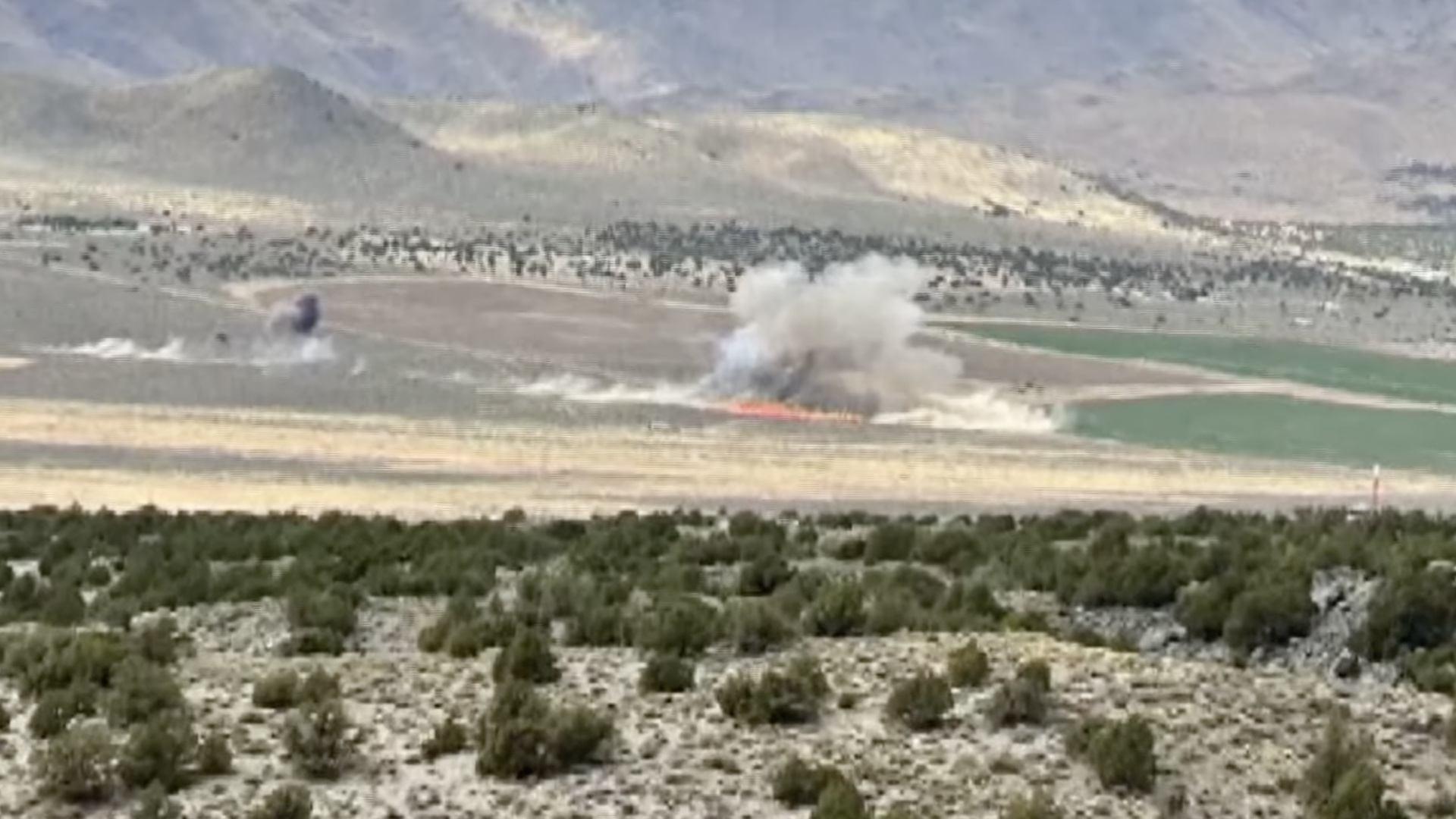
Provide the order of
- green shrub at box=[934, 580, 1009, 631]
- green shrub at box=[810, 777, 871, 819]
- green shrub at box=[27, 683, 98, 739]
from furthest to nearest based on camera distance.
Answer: green shrub at box=[934, 580, 1009, 631] → green shrub at box=[27, 683, 98, 739] → green shrub at box=[810, 777, 871, 819]

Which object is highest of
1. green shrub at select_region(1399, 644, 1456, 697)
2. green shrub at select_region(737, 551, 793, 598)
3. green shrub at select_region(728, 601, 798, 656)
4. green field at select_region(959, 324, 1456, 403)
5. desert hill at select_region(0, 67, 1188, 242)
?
desert hill at select_region(0, 67, 1188, 242)

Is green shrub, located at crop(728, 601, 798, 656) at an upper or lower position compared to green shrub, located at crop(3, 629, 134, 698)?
upper

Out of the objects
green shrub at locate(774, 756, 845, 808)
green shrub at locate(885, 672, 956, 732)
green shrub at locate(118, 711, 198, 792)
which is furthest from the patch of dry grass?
green shrub at locate(774, 756, 845, 808)

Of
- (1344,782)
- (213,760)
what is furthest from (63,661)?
(1344,782)

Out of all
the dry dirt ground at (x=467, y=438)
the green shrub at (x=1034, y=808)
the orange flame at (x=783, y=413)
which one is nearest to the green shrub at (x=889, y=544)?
the green shrub at (x=1034, y=808)

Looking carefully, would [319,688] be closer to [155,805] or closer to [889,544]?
[155,805]

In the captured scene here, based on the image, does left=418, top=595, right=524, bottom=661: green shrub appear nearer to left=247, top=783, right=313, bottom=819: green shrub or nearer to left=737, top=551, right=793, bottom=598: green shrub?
left=737, top=551, right=793, bottom=598: green shrub

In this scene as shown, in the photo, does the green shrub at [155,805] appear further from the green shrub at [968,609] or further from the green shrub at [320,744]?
the green shrub at [968,609]

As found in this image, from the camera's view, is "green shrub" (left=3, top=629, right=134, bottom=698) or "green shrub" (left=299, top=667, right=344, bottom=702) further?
"green shrub" (left=3, top=629, right=134, bottom=698)
